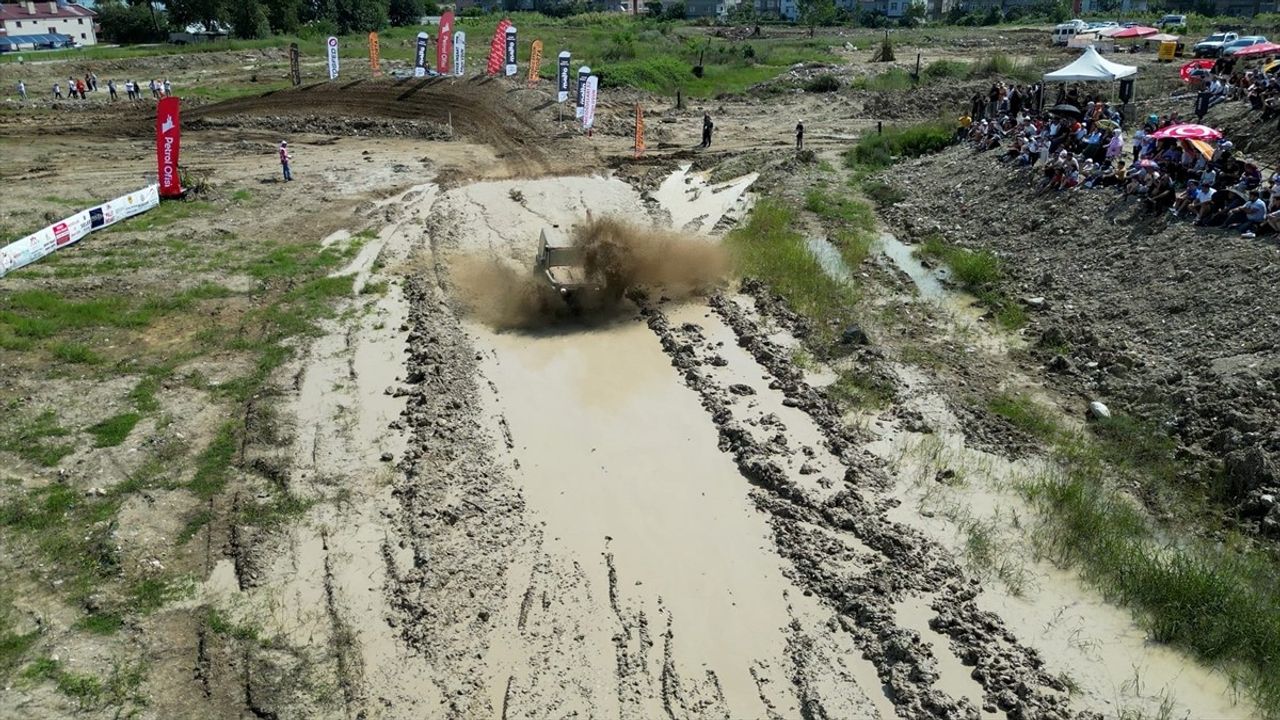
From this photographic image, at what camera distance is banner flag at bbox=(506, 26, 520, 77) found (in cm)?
4869

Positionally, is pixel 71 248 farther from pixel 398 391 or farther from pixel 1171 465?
pixel 1171 465

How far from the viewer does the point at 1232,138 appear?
28.2 meters

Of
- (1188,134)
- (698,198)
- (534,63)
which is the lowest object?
(698,198)

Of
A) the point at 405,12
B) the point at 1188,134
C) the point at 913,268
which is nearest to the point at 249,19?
the point at 405,12

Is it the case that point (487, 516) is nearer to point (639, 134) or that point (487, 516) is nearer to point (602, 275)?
point (602, 275)

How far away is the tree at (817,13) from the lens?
10694 centimetres

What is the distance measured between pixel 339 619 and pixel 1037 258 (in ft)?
65.0

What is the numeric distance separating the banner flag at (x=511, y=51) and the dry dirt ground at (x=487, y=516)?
87.6ft

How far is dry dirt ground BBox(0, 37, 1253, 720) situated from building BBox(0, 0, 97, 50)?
8188 cm

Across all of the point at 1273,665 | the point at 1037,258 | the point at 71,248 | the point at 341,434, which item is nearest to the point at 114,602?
the point at 341,434

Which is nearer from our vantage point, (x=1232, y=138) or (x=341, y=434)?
(x=341, y=434)

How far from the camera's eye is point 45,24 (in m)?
90.4

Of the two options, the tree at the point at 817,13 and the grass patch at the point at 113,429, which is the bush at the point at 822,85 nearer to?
the grass patch at the point at 113,429

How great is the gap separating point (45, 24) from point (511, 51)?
69.3 m
